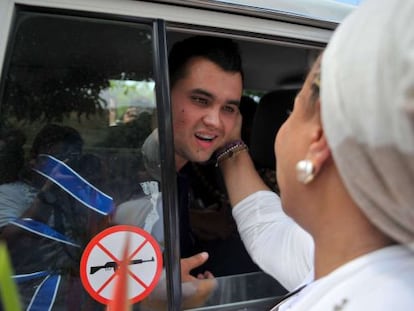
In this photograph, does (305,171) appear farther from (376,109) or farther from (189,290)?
(189,290)

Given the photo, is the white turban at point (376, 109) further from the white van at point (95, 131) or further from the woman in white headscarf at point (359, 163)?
the white van at point (95, 131)

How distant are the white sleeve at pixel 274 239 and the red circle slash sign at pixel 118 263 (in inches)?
17.6

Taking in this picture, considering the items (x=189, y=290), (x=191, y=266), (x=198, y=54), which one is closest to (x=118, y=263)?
(x=189, y=290)

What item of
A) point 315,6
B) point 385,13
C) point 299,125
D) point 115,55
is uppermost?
point 315,6

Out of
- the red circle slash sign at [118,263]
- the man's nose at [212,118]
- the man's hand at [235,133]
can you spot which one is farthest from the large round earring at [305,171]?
the man's hand at [235,133]

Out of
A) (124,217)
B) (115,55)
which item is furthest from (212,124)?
(124,217)

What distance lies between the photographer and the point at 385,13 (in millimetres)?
642

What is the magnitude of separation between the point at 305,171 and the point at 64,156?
742 millimetres

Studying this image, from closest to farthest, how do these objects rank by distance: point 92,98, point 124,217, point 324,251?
1. point 324,251
2. point 124,217
3. point 92,98

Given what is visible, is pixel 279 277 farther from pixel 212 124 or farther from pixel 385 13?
pixel 385 13

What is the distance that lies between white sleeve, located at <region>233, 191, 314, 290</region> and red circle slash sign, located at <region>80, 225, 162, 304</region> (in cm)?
45

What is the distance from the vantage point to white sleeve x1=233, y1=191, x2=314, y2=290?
1.41 metres

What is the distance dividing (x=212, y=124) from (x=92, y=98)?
554mm

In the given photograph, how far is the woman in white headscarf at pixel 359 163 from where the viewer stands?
0.61m
